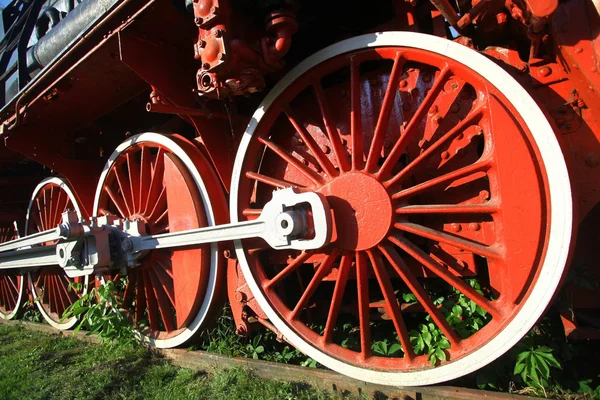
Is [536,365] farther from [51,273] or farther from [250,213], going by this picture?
[51,273]

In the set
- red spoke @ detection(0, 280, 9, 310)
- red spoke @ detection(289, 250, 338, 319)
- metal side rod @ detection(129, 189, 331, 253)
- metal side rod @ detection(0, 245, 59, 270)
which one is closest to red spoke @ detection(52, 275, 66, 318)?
metal side rod @ detection(0, 245, 59, 270)

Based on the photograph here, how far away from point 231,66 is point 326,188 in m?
0.75

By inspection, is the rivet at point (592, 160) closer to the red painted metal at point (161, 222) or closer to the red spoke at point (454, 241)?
the red spoke at point (454, 241)

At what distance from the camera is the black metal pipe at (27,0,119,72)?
2.77 m

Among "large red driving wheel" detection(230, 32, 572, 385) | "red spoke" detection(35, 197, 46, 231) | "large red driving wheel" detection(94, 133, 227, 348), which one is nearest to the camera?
"large red driving wheel" detection(230, 32, 572, 385)

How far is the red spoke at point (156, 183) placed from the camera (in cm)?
301

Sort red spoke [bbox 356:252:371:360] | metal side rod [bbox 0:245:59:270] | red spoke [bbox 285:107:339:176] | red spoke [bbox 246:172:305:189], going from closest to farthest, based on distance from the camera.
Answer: red spoke [bbox 356:252:371:360] < red spoke [bbox 285:107:339:176] < red spoke [bbox 246:172:305:189] < metal side rod [bbox 0:245:59:270]

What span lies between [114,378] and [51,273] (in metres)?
2.27

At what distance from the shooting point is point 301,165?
2.26m

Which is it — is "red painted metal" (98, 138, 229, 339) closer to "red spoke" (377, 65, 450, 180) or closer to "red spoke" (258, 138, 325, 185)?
"red spoke" (258, 138, 325, 185)

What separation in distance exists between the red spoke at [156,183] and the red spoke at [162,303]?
19.7 inches

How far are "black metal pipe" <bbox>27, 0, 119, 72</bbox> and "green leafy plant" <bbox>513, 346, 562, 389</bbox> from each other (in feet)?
8.89

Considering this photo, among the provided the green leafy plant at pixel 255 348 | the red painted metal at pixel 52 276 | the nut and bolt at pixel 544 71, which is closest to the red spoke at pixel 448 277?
the nut and bolt at pixel 544 71

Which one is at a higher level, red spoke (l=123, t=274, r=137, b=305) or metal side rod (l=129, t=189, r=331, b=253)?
metal side rod (l=129, t=189, r=331, b=253)
